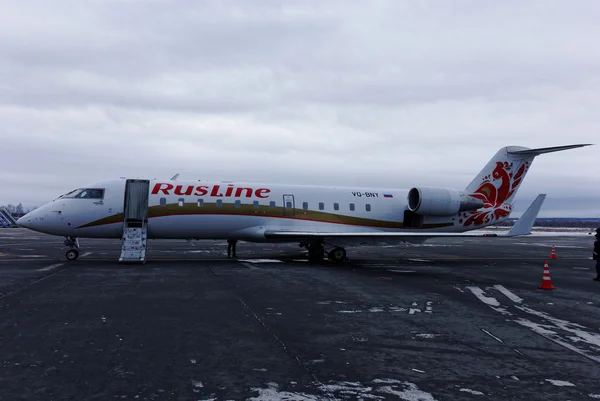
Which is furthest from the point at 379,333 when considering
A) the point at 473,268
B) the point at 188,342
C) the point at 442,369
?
the point at 473,268

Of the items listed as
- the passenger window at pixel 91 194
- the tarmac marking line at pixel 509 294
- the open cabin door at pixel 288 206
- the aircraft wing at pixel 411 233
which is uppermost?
the passenger window at pixel 91 194

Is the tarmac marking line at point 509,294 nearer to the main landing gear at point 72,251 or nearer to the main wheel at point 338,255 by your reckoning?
the main wheel at point 338,255

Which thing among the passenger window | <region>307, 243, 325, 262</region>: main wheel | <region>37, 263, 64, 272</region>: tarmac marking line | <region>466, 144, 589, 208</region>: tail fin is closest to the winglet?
<region>466, 144, 589, 208</region>: tail fin

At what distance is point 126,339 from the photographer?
6.79 metres

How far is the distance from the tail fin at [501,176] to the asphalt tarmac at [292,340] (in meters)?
10.4

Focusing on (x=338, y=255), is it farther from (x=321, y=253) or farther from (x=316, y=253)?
(x=316, y=253)

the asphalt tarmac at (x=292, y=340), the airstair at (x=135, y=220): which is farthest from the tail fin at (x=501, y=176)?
the airstair at (x=135, y=220)

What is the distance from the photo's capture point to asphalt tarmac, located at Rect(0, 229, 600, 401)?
4984 mm

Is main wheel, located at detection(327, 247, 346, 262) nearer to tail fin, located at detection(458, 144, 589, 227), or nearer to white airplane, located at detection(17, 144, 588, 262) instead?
white airplane, located at detection(17, 144, 588, 262)

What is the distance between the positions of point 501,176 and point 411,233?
7986 millimetres

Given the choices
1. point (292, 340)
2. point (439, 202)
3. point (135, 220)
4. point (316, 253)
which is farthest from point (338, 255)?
point (292, 340)

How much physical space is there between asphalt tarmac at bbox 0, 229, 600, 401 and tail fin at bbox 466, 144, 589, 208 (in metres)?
10.4

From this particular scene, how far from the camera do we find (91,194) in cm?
1861

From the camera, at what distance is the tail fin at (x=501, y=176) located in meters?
23.1
